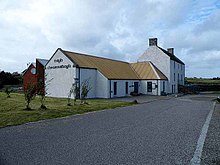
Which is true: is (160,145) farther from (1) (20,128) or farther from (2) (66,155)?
(1) (20,128)

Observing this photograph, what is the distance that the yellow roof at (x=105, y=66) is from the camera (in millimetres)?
31225

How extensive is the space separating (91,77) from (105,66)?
4.64 meters

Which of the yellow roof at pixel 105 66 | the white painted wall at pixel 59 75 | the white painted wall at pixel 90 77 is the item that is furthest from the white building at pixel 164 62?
the white painted wall at pixel 59 75

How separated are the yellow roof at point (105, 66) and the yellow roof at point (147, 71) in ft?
4.22

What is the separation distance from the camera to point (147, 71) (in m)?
40.7

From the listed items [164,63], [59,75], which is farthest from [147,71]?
[59,75]

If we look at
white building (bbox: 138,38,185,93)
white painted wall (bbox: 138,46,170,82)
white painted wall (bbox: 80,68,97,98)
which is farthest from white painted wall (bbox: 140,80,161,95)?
white painted wall (bbox: 80,68,97,98)

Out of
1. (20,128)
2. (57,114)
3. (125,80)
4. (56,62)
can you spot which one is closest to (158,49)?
(125,80)

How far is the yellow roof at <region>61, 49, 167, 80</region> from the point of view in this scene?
31.6m

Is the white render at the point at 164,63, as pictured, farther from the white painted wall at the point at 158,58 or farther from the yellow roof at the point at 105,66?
the yellow roof at the point at 105,66

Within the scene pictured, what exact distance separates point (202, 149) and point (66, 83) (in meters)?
25.0

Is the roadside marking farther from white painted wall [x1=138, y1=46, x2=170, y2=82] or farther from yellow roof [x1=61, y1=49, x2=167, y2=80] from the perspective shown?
white painted wall [x1=138, y1=46, x2=170, y2=82]

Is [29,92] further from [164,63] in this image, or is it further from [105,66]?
[164,63]

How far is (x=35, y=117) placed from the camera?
42.2ft
